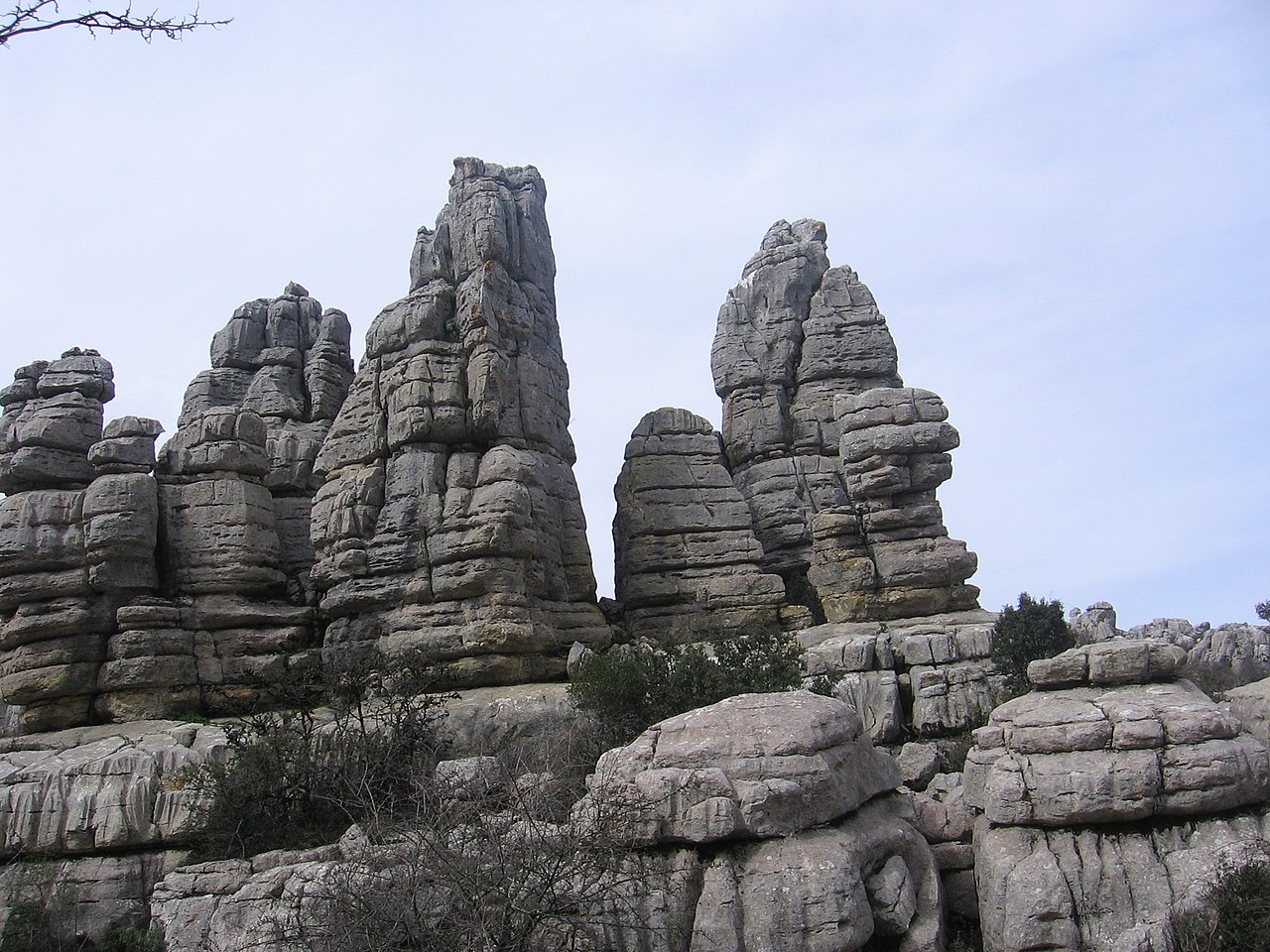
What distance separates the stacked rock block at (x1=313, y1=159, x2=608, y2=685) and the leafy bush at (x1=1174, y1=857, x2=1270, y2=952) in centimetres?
1500

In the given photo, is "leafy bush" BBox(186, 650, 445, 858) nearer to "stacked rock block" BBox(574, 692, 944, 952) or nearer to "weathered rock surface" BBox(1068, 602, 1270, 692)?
"stacked rock block" BBox(574, 692, 944, 952)

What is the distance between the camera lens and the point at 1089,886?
12344mm

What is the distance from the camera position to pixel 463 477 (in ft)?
85.1

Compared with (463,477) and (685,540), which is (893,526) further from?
(463,477)

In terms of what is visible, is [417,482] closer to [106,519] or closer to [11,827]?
[106,519]

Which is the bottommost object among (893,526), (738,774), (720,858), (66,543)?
(720,858)

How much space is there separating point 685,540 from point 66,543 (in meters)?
15.6

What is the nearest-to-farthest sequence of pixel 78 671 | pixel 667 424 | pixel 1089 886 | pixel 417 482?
pixel 1089 886
pixel 78 671
pixel 417 482
pixel 667 424

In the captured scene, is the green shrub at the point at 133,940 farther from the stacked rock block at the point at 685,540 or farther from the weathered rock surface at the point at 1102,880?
the stacked rock block at the point at 685,540

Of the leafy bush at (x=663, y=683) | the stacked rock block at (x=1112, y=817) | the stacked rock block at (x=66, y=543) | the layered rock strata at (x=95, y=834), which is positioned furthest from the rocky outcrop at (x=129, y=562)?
the stacked rock block at (x=1112, y=817)

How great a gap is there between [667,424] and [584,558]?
608 cm

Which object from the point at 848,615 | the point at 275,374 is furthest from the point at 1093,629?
the point at 275,374

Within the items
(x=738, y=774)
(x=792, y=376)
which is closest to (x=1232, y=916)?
(x=738, y=774)

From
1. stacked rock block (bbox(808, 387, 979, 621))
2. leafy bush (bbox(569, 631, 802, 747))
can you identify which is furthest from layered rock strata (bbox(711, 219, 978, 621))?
leafy bush (bbox(569, 631, 802, 747))
